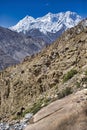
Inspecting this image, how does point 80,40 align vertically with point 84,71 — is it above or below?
above

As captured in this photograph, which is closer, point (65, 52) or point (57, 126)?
point (57, 126)

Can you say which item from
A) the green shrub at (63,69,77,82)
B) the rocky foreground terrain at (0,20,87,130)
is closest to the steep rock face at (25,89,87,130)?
the rocky foreground terrain at (0,20,87,130)

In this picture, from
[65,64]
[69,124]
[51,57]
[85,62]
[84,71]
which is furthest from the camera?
[51,57]

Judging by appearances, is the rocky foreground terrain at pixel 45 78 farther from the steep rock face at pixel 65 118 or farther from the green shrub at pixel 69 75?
the steep rock face at pixel 65 118

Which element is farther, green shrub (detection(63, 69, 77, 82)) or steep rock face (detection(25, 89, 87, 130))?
green shrub (detection(63, 69, 77, 82))

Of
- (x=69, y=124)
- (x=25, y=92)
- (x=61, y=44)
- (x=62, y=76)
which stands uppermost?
(x=61, y=44)

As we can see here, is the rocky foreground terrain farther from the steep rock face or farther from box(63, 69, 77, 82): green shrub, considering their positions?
the steep rock face

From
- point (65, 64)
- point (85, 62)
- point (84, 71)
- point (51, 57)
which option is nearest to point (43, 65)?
point (51, 57)

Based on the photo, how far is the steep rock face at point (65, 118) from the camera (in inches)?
484

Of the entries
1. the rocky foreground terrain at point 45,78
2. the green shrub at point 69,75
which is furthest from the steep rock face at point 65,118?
the green shrub at point 69,75

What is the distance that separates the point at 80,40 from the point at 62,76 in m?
6.57

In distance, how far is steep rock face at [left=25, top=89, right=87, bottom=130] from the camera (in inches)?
484

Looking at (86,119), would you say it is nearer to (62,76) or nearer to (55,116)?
(55,116)

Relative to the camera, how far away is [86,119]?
12.4 meters
